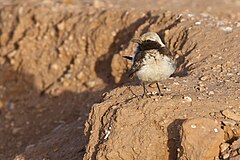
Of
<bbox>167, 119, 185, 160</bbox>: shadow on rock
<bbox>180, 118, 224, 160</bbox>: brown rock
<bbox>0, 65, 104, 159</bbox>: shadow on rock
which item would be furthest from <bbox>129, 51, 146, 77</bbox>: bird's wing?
<bbox>0, 65, 104, 159</bbox>: shadow on rock

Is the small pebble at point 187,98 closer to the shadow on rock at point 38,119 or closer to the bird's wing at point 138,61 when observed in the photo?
the bird's wing at point 138,61

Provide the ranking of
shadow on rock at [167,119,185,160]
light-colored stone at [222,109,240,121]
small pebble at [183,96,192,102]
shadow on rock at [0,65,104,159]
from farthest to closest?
shadow on rock at [0,65,104,159], small pebble at [183,96,192,102], shadow on rock at [167,119,185,160], light-colored stone at [222,109,240,121]

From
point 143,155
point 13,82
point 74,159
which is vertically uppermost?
point 143,155

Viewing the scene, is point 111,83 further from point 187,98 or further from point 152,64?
point 187,98

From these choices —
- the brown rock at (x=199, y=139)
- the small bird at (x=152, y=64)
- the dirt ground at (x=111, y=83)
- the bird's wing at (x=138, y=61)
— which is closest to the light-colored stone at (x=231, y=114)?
the dirt ground at (x=111, y=83)

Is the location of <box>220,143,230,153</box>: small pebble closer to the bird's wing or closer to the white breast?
the white breast

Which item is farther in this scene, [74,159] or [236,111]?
[74,159]

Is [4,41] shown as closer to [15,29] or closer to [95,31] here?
[15,29]

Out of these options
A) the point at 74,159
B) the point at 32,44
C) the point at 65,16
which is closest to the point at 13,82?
the point at 32,44
